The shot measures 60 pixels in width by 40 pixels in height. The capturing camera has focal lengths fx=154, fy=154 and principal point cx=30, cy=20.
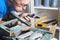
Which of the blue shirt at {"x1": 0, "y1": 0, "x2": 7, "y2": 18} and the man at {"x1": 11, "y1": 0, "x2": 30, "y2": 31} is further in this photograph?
the man at {"x1": 11, "y1": 0, "x2": 30, "y2": 31}

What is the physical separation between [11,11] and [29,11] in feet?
0.81

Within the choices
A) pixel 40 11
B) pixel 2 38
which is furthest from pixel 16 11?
pixel 40 11

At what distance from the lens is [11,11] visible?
5.43 feet

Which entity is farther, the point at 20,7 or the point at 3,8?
the point at 20,7

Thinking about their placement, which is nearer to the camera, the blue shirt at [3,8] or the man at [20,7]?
the blue shirt at [3,8]

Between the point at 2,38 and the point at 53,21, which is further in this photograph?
the point at 53,21

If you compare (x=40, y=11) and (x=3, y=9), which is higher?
(x=3, y=9)

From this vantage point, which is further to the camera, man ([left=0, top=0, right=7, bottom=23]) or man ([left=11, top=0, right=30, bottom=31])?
man ([left=11, top=0, right=30, bottom=31])

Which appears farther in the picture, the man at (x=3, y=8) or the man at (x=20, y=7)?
the man at (x=20, y=7)

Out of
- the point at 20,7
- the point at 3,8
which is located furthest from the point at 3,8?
the point at 20,7

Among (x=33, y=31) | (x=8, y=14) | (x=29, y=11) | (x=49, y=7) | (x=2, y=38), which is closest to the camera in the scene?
(x=2, y=38)

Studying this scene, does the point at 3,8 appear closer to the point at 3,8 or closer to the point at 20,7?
Result: the point at 3,8

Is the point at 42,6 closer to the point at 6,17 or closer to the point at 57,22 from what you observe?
the point at 57,22

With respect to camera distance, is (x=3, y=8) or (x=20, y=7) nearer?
(x=3, y=8)
